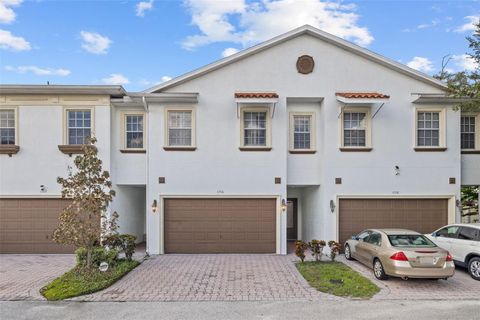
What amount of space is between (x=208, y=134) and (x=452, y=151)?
9711 mm

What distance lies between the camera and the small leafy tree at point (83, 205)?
9023 mm

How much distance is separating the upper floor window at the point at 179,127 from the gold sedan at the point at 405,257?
25.1 ft

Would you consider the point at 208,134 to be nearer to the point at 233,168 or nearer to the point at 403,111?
the point at 233,168

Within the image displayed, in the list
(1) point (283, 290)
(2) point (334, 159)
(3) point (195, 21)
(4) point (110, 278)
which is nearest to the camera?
(1) point (283, 290)

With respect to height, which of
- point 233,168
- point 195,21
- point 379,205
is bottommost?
point 379,205

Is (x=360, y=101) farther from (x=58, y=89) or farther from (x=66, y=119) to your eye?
(x=58, y=89)

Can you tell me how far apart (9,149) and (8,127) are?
3.09 ft

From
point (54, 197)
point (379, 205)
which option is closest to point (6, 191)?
point (54, 197)

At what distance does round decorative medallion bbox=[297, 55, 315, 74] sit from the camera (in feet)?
41.5

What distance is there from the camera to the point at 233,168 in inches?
498

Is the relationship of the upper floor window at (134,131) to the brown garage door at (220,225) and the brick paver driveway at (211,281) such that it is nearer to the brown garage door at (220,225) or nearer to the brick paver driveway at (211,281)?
the brown garage door at (220,225)

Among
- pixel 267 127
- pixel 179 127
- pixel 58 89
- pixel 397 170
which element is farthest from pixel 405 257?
pixel 58 89

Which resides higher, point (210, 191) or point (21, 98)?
point (21, 98)

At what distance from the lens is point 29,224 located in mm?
12727
